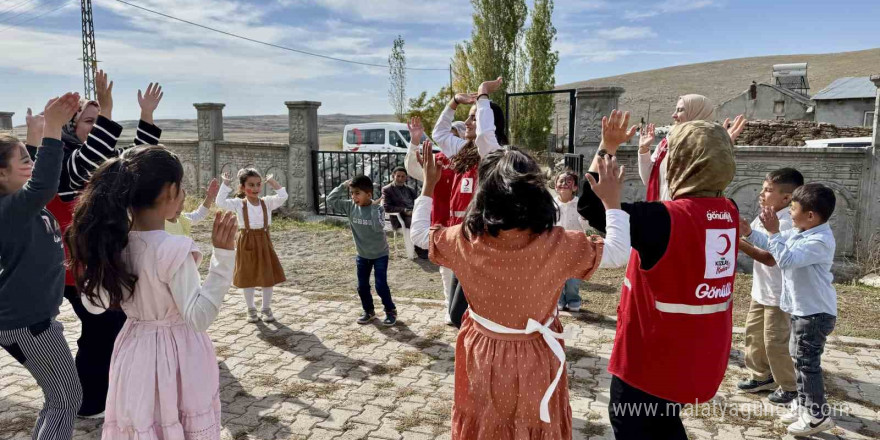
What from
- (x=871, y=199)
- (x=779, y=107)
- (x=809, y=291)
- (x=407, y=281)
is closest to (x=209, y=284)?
(x=809, y=291)

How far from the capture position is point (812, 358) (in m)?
3.47

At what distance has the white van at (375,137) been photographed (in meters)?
19.9

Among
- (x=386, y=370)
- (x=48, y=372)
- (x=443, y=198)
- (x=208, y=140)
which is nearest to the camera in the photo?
(x=48, y=372)

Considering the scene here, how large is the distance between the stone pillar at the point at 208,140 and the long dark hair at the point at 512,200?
12.7 meters

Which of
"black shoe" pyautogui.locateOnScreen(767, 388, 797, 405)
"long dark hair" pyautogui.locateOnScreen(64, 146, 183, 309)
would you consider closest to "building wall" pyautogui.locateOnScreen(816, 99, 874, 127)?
"black shoe" pyautogui.locateOnScreen(767, 388, 797, 405)

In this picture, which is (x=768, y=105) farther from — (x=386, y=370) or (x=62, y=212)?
(x=62, y=212)

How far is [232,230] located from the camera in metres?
2.24

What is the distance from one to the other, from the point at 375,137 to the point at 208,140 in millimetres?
7271

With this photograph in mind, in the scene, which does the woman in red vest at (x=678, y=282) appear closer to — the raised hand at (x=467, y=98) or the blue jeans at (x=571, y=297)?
the raised hand at (x=467, y=98)

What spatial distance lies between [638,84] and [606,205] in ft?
266

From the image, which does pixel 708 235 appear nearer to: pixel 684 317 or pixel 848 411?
pixel 684 317

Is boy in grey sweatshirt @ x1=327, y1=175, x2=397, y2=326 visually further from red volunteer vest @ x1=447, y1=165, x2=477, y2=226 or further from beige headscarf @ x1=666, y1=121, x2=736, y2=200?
beige headscarf @ x1=666, y1=121, x2=736, y2=200

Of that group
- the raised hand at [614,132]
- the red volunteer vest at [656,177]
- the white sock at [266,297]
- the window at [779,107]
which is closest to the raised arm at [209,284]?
the raised hand at [614,132]

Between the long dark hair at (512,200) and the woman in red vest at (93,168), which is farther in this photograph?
the woman in red vest at (93,168)
